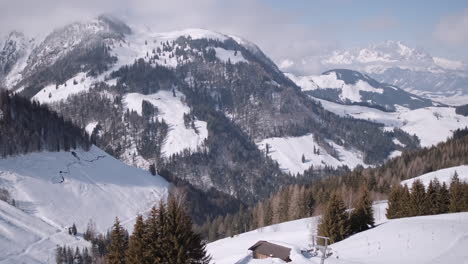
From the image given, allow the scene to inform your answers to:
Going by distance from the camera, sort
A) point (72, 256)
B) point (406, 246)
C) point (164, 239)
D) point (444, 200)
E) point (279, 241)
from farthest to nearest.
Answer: point (72, 256) → point (444, 200) → point (279, 241) → point (406, 246) → point (164, 239)

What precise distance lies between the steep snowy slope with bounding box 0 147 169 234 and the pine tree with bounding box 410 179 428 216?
9893 cm

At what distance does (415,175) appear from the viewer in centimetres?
15775

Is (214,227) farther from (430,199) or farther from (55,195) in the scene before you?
(430,199)

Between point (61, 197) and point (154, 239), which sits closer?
point (154, 239)

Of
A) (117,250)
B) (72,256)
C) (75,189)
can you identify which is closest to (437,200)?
(117,250)

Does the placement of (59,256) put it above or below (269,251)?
below

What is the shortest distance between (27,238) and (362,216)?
89975 millimetres

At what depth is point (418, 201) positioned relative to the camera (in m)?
76.9

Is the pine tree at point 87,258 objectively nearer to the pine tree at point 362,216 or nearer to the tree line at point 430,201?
the pine tree at point 362,216

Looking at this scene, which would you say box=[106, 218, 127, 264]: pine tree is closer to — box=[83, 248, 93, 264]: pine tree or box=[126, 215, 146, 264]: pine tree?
box=[126, 215, 146, 264]: pine tree

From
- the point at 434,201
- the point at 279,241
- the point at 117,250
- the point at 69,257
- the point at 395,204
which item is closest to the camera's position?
the point at 117,250

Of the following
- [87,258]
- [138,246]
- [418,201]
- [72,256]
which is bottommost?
[87,258]

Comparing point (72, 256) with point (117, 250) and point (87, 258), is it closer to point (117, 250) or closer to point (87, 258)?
point (87, 258)

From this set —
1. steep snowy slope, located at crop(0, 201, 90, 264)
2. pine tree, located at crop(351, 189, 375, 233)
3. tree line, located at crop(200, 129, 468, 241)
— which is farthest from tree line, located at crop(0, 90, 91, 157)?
pine tree, located at crop(351, 189, 375, 233)
